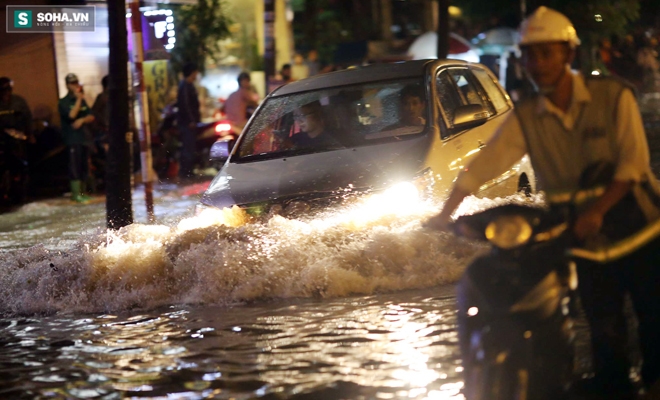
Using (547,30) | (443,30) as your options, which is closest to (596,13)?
(443,30)

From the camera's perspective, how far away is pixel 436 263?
25.3 feet

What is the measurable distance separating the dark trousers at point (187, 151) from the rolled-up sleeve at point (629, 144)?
12832 millimetres

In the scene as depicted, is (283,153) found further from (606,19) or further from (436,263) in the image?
(606,19)

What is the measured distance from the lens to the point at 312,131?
340 inches

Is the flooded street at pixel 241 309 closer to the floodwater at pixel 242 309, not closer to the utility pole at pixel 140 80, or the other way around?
the floodwater at pixel 242 309

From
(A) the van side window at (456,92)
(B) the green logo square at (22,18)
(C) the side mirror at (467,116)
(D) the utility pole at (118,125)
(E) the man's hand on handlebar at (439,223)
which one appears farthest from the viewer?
(B) the green logo square at (22,18)

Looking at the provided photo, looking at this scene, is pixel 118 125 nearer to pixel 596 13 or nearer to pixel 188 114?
pixel 188 114

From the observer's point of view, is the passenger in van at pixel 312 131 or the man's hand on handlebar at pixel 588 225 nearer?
the man's hand on handlebar at pixel 588 225

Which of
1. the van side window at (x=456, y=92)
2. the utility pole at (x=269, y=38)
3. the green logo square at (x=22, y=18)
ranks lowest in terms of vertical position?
the van side window at (x=456, y=92)

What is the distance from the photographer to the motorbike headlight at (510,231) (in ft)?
12.1

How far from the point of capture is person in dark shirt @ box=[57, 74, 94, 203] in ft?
48.9

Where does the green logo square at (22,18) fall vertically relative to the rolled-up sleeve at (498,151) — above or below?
above

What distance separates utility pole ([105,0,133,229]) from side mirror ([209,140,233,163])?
1924mm

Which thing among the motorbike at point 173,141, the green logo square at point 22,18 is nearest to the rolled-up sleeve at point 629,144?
the motorbike at point 173,141
